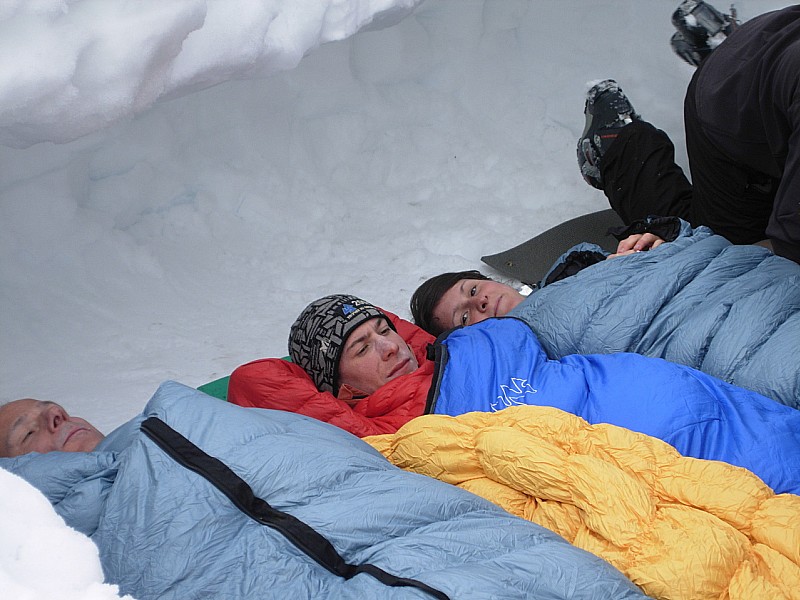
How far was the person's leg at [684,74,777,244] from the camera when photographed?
1.88 meters

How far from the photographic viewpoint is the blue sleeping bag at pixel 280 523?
995 mm

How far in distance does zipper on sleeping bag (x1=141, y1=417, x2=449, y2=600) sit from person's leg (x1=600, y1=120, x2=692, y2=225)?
155 centimetres

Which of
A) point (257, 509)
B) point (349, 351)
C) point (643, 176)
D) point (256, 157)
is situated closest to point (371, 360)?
point (349, 351)

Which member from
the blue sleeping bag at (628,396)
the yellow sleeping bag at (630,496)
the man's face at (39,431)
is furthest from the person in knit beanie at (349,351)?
the man's face at (39,431)

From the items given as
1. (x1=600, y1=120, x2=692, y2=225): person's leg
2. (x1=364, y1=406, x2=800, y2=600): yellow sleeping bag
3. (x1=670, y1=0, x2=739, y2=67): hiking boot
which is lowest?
(x1=364, y1=406, x2=800, y2=600): yellow sleeping bag

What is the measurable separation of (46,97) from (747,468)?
1263mm

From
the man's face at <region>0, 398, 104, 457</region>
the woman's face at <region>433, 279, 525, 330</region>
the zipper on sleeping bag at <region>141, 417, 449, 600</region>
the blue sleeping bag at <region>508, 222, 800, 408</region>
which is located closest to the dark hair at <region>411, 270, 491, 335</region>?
the woman's face at <region>433, 279, 525, 330</region>

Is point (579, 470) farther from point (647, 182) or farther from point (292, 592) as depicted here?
point (647, 182)

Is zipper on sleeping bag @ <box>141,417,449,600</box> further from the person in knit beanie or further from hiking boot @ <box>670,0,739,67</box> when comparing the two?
hiking boot @ <box>670,0,739,67</box>

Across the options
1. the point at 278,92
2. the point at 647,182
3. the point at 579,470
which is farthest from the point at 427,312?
the point at 278,92

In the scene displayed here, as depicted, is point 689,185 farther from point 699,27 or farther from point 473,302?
point 473,302

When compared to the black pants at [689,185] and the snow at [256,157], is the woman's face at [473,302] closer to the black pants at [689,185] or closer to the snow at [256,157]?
the snow at [256,157]

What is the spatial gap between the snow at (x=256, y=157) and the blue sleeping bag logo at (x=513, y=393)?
870mm

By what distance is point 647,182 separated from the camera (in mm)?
2344
